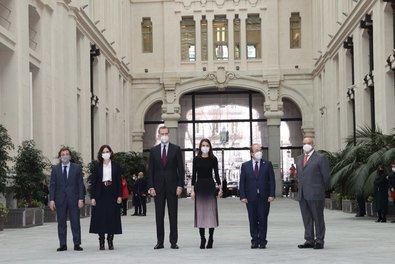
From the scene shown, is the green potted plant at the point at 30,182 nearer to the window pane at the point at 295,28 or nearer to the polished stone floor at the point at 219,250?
the polished stone floor at the point at 219,250

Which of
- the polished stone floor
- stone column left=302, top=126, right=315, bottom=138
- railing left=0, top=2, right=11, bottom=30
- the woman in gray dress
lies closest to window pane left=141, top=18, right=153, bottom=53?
stone column left=302, top=126, right=315, bottom=138

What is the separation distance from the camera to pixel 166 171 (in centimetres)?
1406

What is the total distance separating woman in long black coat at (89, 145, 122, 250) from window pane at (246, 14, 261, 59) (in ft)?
141

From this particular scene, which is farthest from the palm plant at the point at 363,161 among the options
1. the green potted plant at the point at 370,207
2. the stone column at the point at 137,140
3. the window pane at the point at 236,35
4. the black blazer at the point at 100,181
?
the stone column at the point at 137,140

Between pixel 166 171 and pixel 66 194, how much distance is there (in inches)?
67.6

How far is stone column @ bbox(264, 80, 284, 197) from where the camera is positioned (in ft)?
183

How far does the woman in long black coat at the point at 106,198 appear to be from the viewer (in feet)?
45.4

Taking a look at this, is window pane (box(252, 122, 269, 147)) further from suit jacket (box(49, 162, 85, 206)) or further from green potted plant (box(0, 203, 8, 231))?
suit jacket (box(49, 162, 85, 206))

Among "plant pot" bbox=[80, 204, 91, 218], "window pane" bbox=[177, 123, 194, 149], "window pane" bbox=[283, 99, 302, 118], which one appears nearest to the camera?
"plant pot" bbox=[80, 204, 91, 218]

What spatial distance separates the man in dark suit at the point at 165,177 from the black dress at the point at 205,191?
0.28 m

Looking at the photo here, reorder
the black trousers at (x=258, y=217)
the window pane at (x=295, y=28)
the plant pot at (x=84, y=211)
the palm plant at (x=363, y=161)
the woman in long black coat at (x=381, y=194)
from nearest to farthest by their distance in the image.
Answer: the black trousers at (x=258, y=217) < the woman in long black coat at (x=381, y=194) < the palm plant at (x=363, y=161) < the plant pot at (x=84, y=211) < the window pane at (x=295, y=28)

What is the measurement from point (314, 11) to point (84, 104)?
20.5 m

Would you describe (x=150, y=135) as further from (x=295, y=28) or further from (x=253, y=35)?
(x=295, y=28)

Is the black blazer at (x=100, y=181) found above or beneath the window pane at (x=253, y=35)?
beneath
